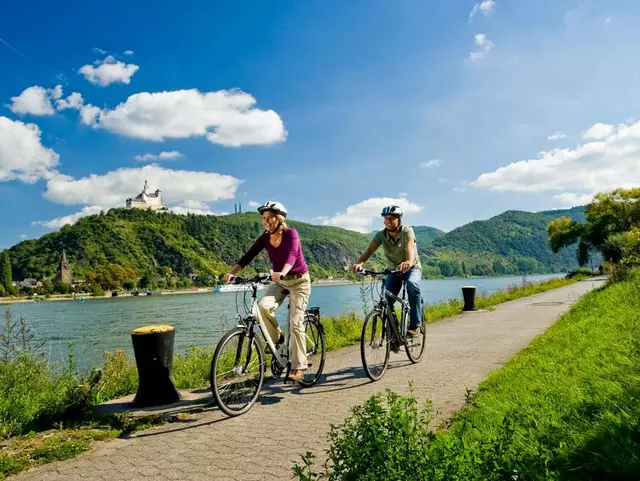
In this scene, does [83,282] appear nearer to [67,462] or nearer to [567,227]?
[567,227]

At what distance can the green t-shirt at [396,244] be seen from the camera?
7465 millimetres

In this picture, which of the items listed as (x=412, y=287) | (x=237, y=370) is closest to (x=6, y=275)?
(x=412, y=287)

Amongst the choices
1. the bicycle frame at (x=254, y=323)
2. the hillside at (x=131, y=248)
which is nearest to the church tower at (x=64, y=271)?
the hillside at (x=131, y=248)

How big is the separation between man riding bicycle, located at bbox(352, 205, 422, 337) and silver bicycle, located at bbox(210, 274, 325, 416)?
198cm

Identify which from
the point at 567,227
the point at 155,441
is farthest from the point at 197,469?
the point at 567,227

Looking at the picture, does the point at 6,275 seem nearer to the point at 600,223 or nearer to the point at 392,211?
the point at 600,223

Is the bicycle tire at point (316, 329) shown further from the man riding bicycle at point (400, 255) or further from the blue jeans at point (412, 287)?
the blue jeans at point (412, 287)

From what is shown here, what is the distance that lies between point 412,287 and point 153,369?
3.87 metres

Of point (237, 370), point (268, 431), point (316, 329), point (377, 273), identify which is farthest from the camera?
point (377, 273)

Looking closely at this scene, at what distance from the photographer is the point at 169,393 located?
18.7 ft

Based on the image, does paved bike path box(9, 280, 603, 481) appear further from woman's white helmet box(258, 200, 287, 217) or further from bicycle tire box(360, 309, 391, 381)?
woman's white helmet box(258, 200, 287, 217)

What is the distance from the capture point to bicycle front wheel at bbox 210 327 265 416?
5215mm

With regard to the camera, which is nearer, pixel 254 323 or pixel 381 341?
pixel 254 323

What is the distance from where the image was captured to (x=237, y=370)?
5402 millimetres
